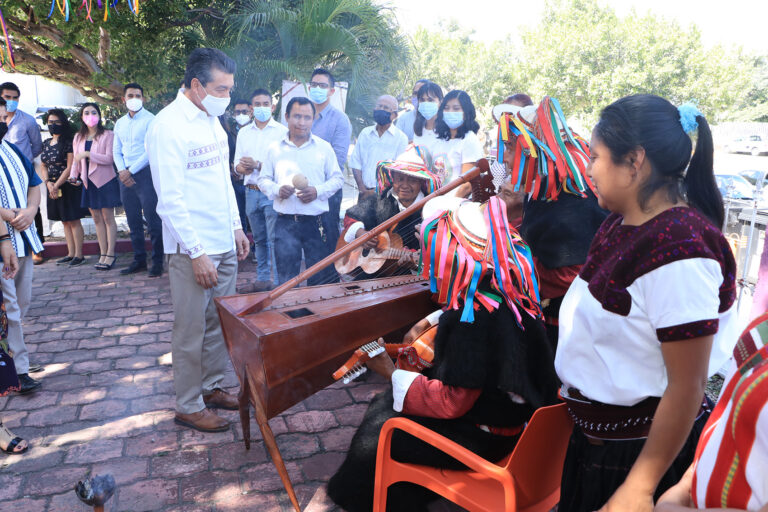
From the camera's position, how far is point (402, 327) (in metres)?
3.11

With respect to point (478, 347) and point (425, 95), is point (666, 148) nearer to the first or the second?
point (478, 347)

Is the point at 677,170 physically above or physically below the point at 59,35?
below

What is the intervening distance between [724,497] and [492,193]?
2.43m

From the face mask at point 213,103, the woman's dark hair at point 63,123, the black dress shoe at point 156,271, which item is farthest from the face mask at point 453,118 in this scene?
the woman's dark hair at point 63,123

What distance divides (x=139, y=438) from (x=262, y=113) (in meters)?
4.13

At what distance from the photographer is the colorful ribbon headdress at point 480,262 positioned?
2133 mm

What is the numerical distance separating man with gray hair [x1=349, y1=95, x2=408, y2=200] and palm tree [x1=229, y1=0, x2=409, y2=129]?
357 cm

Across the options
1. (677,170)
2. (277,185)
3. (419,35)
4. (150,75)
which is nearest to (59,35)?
(150,75)

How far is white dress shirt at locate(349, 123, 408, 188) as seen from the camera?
6285mm

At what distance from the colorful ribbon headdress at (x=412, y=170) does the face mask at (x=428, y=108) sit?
1735 mm

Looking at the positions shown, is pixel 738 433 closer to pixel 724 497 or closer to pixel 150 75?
pixel 724 497

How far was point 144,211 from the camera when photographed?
7199 mm

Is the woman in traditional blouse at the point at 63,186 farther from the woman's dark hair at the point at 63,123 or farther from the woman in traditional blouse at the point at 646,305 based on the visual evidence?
the woman in traditional blouse at the point at 646,305

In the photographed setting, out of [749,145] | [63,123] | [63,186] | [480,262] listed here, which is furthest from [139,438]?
[749,145]
